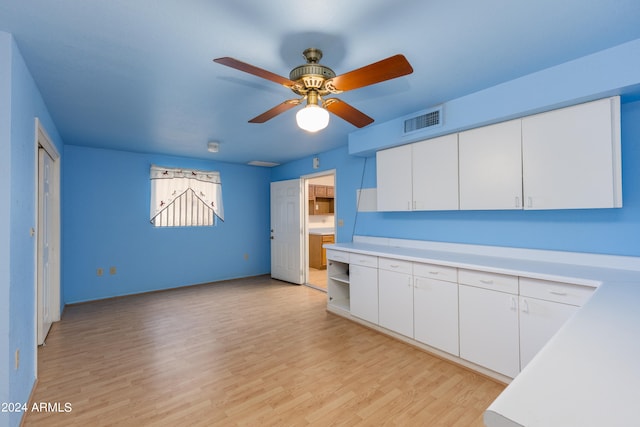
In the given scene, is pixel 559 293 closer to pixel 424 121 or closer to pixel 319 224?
pixel 424 121

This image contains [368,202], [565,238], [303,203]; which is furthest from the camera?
[303,203]

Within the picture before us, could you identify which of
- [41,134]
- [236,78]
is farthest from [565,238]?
[41,134]

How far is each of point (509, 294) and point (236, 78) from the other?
2.61 m

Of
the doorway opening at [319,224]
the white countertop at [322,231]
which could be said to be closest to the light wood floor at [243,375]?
the doorway opening at [319,224]

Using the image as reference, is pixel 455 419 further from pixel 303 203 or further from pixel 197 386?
pixel 303 203

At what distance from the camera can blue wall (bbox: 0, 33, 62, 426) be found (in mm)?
1638

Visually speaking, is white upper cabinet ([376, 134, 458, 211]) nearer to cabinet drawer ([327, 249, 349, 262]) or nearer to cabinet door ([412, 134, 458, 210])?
cabinet door ([412, 134, 458, 210])

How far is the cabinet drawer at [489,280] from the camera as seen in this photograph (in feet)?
7.13

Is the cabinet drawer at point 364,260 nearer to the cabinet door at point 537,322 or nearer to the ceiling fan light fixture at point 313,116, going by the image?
the cabinet door at point 537,322

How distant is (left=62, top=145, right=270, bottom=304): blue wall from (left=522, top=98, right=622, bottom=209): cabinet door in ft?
15.8

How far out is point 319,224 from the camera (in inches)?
301

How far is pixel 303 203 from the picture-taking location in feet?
17.7

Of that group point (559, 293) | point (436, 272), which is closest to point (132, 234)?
point (436, 272)

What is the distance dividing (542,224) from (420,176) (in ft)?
3.73
